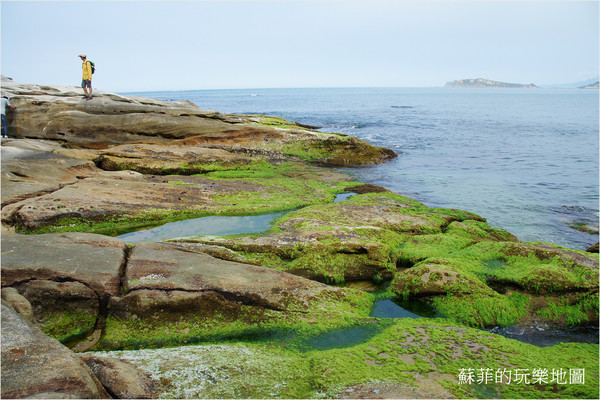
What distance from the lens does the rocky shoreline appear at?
4488 millimetres

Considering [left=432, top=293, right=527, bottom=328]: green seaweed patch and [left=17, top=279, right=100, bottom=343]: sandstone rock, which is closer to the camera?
[left=17, top=279, right=100, bottom=343]: sandstone rock

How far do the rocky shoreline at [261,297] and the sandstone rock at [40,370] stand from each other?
0.02 meters

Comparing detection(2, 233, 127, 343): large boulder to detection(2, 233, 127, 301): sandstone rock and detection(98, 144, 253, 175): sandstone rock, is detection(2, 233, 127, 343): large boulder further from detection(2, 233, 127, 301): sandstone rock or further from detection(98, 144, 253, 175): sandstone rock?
detection(98, 144, 253, 175): sandstone rock

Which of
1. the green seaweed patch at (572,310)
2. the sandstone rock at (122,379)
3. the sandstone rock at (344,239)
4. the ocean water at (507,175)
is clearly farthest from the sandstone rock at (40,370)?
the ocean water at (507,175)

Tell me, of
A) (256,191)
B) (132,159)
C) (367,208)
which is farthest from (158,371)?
(132,159)

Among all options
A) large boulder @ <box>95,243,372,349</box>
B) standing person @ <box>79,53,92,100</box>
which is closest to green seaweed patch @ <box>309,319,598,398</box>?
large boulder @ <box>95,243,372,349</box>

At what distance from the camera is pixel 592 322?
22.5 feet

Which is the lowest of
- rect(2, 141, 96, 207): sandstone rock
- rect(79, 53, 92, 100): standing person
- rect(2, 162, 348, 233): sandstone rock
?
rect(2, 162, 348, 233): sandstone rock

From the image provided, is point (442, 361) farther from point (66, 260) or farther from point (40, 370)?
point (66, 260)

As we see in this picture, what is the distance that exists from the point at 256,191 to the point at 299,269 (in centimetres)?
652

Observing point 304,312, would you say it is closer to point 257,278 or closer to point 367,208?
point 257,278

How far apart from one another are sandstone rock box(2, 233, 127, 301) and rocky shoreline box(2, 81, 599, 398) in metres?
0.03

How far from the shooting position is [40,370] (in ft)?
11.9

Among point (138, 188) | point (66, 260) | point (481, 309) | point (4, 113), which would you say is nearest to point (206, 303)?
point (66, 260)
